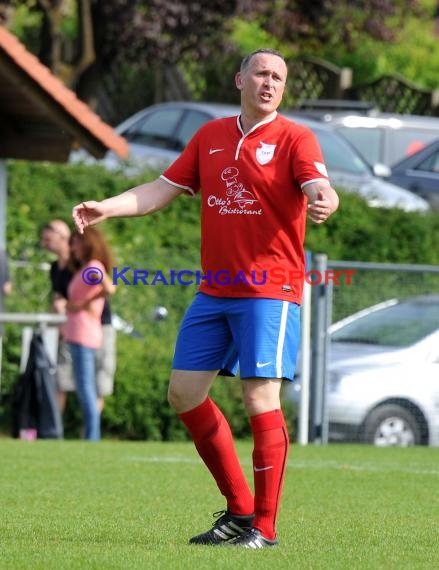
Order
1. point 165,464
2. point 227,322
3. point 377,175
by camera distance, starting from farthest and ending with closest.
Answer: point 377,175 → point 165,464 → point 227,322

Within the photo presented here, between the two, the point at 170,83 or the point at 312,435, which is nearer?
the point at 312,435

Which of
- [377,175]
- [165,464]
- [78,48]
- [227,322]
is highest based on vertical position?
[78,48]

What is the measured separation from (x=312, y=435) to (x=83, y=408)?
7.78ft

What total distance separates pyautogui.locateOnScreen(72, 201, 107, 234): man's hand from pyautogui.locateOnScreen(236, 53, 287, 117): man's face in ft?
2.55

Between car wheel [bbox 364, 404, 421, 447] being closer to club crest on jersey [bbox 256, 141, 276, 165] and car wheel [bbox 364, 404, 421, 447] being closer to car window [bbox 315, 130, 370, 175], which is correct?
car window [bbox 315, 130, 370, 175]

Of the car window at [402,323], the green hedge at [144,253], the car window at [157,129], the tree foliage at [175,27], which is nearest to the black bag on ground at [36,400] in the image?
the green hedge at [144,253]

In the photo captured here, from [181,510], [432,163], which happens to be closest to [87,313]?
[181,510]

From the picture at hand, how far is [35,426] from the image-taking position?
1441 cm

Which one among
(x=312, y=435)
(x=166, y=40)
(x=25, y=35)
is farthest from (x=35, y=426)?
(x=25, y=35)

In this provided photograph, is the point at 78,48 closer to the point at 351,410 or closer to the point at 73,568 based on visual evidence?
the point at 351,410

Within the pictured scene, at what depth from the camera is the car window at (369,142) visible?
2455 centimetres

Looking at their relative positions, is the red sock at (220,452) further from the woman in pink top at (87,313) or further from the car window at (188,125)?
the car window at (188,125)

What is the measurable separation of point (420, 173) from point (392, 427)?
7.63 m

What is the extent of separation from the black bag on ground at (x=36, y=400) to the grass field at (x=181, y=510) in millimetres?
966
